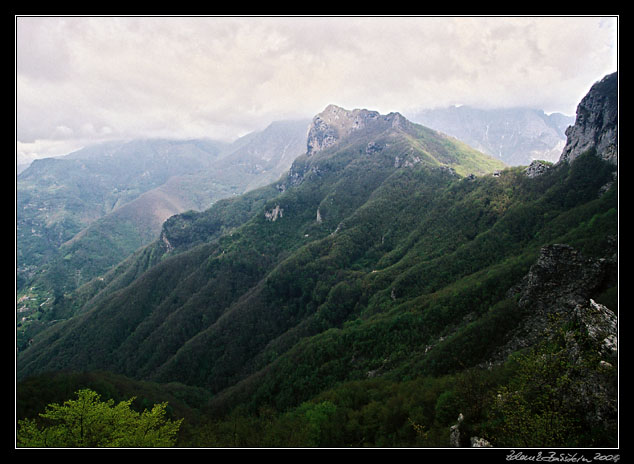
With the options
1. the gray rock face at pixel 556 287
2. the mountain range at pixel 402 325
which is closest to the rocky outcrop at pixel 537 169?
the mountain range at pixel 402 325

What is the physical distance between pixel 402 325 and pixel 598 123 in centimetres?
8115

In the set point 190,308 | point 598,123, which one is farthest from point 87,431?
point 190,308

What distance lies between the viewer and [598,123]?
279 feet

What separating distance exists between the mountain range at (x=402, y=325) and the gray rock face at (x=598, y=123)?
598 mm

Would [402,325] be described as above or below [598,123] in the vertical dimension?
below

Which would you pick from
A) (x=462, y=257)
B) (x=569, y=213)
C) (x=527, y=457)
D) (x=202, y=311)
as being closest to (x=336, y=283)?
(x=462, y=257)

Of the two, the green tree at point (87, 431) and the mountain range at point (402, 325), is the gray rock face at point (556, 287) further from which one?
the green tree at point (87, 431)

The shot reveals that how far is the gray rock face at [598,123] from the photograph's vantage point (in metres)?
77.6

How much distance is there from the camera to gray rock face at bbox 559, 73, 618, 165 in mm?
77625

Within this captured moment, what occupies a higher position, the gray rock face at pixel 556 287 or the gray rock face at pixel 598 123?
the gray rock face at pixel 598 123

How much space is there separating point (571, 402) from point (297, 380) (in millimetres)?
62376

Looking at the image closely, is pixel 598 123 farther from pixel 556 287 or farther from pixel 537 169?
pixel 556 287

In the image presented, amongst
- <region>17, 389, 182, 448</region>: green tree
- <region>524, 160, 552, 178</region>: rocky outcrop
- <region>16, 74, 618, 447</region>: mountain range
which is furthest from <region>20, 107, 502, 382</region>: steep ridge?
<region>17, 389, 182, 448</region>: green tree

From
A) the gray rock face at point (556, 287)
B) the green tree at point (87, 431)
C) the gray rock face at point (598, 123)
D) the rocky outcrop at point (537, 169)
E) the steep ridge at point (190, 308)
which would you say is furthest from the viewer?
the steep ridge at point (190, 308)
